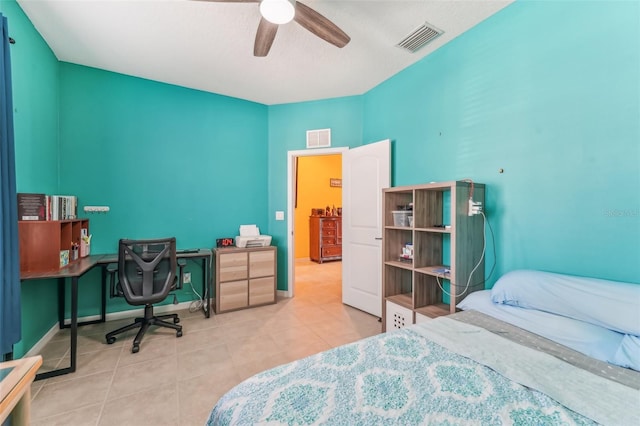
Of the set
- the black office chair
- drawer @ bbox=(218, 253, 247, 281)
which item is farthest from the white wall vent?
the black office chair

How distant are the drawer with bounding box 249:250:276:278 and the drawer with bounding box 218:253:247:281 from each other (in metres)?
0.09

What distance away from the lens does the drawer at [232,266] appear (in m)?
3.23

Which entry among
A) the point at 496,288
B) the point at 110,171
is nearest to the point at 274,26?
the point at 496,288

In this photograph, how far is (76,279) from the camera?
6.77 feet

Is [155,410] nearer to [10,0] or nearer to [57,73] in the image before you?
[10,0]

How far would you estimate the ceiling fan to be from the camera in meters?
1.65

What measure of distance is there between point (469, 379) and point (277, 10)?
7.12ft

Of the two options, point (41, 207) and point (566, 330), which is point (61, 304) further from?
point (566, 330)

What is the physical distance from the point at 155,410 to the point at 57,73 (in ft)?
10.9

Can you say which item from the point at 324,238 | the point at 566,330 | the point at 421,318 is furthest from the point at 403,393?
the point at 324,238

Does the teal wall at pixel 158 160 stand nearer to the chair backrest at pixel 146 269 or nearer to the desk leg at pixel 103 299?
the desk leg at pixel 103 299

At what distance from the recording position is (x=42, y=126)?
96.4 inches

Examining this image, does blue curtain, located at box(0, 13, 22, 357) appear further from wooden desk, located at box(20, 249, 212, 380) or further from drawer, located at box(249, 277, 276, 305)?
drawer, located at box(249, 277, 276, 305)

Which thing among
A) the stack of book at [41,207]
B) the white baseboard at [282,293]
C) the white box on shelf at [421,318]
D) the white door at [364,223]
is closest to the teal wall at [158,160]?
the stack of book at [41,207]
